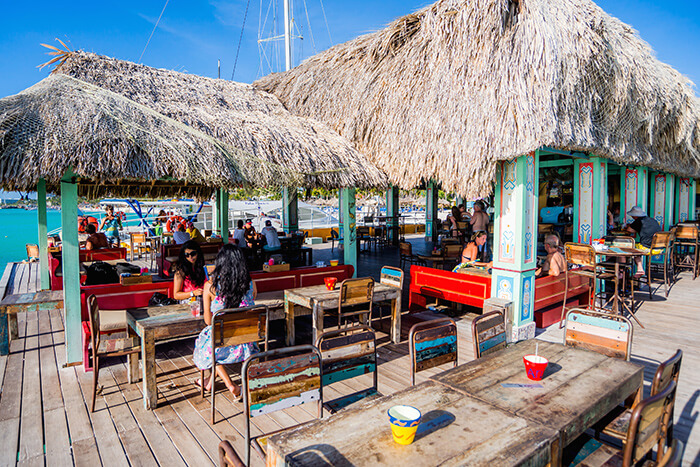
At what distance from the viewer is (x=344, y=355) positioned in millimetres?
2812

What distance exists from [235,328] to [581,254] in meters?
5.32

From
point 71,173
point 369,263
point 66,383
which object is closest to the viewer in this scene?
point 66,383

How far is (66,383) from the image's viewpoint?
415cm

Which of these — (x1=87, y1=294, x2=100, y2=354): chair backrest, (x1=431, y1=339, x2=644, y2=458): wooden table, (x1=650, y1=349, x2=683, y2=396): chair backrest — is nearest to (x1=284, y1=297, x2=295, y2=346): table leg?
(x1=87, y1=294, x2=100, y2=354): chair backrest

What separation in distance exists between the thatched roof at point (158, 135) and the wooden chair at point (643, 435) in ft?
15.7

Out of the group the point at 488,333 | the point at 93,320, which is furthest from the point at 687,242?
the point at 93,320

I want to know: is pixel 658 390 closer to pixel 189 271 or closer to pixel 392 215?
pixel 189 271

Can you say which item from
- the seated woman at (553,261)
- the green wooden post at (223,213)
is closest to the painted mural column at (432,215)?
the green wooden post at (223,213)

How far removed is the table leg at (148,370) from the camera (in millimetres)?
3572

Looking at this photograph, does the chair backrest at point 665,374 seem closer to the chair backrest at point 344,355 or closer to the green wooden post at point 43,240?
the chair backrest at point 344,355

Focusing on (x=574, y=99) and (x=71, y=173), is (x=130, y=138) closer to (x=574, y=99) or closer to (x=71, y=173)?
(x=71, y=173)

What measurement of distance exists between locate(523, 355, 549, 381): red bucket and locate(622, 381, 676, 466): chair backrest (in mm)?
562

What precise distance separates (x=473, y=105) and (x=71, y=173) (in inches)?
195

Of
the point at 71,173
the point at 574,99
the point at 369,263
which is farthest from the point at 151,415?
the point at 369,263
